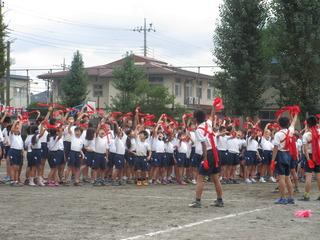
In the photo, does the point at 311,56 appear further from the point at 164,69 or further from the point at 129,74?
the point at 164,69

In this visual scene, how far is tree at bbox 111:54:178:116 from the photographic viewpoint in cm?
4728

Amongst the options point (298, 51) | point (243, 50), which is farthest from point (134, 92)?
point (298, 51)

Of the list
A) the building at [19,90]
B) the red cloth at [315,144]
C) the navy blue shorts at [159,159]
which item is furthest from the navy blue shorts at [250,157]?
the building at [19,90]

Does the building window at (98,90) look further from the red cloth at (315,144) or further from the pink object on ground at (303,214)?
the pink object on ground at (303,214)

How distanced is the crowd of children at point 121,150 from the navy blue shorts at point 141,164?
A: 1.3 inches

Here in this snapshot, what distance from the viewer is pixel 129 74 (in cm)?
4819

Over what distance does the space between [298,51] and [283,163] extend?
1684 centimetres

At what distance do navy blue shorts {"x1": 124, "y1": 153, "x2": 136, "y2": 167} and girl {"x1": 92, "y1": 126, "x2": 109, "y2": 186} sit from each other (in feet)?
3.46

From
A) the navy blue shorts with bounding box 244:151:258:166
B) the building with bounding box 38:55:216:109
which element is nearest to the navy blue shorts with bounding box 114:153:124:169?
the navy blue shorts with bounding box 244:151:258:166

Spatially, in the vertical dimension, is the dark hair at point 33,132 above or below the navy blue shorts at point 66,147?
above

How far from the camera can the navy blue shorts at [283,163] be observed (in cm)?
1334

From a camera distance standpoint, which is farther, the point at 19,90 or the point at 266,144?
the point at 19,90

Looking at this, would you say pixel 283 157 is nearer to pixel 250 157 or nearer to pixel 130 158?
pixel 130 158

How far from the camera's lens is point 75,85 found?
51.3m
